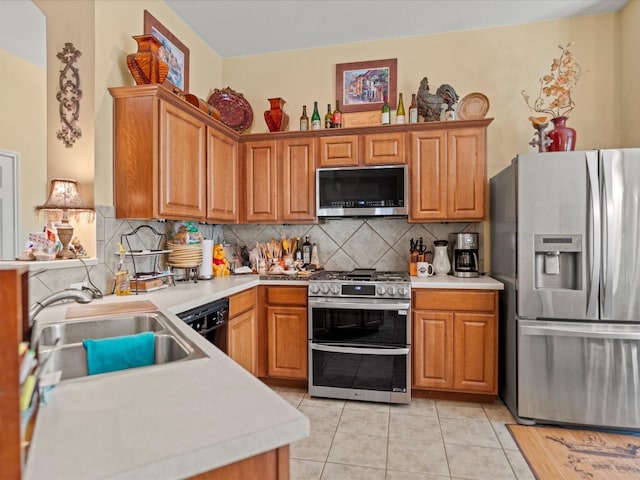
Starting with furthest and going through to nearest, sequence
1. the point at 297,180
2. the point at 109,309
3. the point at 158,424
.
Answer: the point at 297,180, the point at 109,309, the point at 158,424

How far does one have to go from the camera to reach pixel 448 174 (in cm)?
302

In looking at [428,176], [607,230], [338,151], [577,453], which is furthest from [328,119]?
[577,453]

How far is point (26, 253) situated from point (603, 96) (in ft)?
13.7

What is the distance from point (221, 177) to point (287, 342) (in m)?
1.44

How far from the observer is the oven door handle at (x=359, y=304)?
2725mm

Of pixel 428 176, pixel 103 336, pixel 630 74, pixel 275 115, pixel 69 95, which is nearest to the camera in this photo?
pixel 103 336

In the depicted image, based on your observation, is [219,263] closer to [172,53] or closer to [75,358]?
[172,53]

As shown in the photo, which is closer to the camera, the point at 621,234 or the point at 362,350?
the point at 621,234

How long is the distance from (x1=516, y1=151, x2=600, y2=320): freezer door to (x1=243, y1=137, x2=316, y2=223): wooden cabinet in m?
1.63

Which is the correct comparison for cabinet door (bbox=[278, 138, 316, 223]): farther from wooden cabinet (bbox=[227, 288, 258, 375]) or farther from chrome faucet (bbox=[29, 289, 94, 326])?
chrome faucet (bbox=[29, 289, 94, 326])

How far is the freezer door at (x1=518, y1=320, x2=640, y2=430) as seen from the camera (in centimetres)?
231

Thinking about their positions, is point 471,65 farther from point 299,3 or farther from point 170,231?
point 170,231

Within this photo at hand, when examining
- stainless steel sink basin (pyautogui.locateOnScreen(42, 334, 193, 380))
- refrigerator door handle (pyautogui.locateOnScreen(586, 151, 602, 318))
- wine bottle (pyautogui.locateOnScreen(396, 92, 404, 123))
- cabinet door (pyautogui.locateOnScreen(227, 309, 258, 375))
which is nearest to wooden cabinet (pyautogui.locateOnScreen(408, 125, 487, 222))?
wine bottle (pyautogui.locateOnScreen(396, 92, 404, 123))

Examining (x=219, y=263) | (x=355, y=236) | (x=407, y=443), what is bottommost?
(x=407, y=443)
